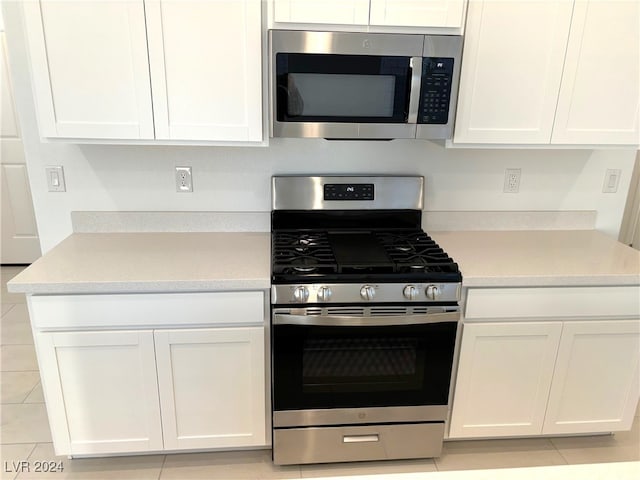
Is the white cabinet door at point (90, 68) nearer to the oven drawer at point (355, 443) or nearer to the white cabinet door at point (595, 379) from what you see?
the oven drawer at point (355, 443)

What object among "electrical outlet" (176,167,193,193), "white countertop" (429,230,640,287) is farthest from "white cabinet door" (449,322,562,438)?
"electrical outlet" (176,167,193,193)

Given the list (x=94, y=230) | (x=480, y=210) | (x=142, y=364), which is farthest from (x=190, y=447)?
(x=480, y=210)

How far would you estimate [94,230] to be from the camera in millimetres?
2182

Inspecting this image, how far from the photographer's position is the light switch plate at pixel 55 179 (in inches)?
82.8

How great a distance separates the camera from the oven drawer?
1.93 meters

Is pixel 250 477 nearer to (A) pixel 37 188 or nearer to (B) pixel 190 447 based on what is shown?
(B) pixel 190 447

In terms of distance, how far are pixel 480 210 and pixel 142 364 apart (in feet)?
5.52

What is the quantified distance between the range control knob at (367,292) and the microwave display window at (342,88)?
0.64m

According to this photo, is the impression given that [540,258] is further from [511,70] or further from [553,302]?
[511,70]

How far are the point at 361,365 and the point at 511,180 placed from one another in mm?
1192

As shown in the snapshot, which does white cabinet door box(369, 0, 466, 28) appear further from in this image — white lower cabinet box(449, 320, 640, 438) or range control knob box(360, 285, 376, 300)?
white lower cabinet box(449, 320, 640, 438)

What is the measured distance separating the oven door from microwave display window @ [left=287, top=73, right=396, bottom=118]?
0.77m

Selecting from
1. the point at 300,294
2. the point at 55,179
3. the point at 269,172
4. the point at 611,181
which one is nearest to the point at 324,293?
the point at 300,294

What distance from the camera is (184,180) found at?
216cm
